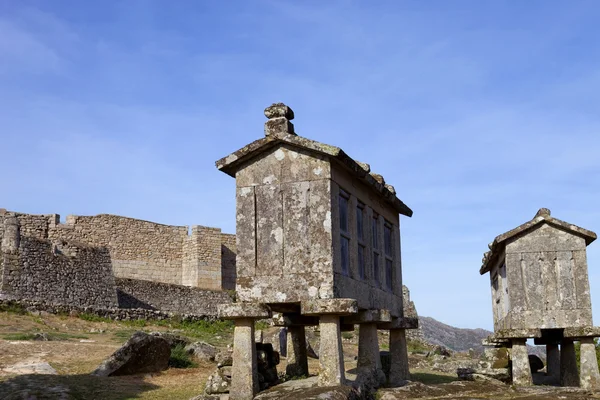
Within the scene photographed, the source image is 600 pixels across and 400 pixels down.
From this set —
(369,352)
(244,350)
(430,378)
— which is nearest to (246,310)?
(244,350)

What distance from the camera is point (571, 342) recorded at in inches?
646

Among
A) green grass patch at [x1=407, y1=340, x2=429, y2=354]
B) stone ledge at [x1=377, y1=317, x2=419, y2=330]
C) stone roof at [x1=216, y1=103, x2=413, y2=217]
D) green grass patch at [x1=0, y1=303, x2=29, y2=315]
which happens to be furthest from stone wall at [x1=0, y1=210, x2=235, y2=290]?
stone roof at [x1=216, y1=103, x2=413, y2=217]

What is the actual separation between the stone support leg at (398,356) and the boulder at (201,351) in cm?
464

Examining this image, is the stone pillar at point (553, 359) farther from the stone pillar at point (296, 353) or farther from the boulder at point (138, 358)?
the boulder at point (138, 358)

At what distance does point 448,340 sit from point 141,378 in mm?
52105

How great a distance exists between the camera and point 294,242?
39.0 ft

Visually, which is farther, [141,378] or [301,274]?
[141,378]

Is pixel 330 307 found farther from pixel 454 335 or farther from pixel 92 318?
pixel 454 335

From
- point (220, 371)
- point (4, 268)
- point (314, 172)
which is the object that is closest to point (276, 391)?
point (220, 371)

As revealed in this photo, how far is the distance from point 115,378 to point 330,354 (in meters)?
Result: 5.09

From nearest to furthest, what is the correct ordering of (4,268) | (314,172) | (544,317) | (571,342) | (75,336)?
(314,172) → (544,317) → (571,342) → (75,336) → (4,268)

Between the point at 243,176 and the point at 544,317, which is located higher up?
the point at 243,176

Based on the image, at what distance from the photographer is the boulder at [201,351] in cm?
1800

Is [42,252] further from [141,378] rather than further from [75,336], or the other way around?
[141,378]
